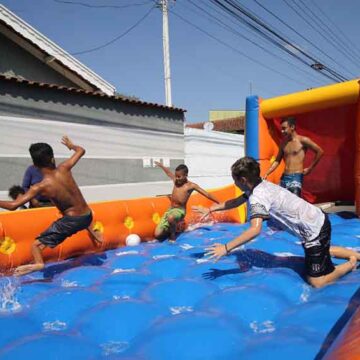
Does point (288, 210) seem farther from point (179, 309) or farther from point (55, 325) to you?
point (55, 325)

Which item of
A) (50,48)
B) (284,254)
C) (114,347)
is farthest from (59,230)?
(50,48)

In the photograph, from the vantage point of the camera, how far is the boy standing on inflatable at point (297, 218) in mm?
2971

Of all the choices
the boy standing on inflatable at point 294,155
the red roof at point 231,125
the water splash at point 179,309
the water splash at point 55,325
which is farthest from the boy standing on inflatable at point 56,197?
the red roof at point 231,125

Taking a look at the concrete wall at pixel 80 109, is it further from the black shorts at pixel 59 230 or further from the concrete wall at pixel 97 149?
the black shorts at pixel 59 230

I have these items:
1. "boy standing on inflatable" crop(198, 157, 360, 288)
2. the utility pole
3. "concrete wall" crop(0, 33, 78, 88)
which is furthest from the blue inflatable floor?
the utility pole

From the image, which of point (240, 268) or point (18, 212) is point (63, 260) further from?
point (240, 268)

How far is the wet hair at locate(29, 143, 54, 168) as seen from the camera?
11.2 feet

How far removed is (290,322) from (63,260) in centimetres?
282

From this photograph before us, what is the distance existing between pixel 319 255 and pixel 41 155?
97.1 inches

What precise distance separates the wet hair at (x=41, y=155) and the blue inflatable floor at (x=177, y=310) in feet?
3.30

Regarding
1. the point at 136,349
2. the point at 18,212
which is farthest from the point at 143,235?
the point at 136,349

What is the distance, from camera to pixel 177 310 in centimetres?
266

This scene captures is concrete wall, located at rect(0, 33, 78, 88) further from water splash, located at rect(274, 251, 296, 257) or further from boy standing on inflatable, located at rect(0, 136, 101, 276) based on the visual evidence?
water splash, located at rect(274, 251, 296, 257)

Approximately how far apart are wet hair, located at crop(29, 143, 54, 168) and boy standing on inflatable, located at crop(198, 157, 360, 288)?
1637 mm
